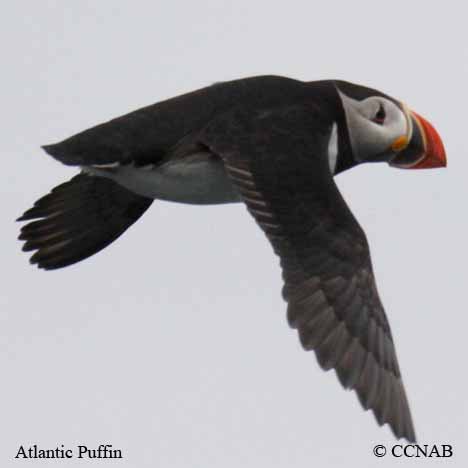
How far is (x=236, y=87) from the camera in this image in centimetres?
1359

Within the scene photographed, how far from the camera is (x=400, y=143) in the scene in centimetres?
1433

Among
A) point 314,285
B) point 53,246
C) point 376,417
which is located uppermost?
point 53,246

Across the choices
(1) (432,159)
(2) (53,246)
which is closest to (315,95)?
(1) (432,159)

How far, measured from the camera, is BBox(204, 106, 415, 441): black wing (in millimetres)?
12391

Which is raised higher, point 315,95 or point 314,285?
point 315,95

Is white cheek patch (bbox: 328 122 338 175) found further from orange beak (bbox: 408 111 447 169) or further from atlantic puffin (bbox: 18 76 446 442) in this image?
orange beak (bbox: 408 111 447 169)

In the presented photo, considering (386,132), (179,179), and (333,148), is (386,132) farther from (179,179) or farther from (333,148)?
(179,179)

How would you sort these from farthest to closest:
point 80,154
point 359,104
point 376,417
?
1. point 359,104
2. point 80,154
3. point 376,417

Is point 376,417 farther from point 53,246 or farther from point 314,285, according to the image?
point 53,246

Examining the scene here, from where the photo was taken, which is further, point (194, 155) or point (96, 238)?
point (96, 238)

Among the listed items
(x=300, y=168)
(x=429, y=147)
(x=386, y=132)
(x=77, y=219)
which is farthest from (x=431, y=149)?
(x=77, y=219)

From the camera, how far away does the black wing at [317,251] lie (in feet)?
40.7

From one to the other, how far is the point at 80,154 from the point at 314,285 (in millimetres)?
1720

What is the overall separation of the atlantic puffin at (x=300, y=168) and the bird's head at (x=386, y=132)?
0.4 inches
